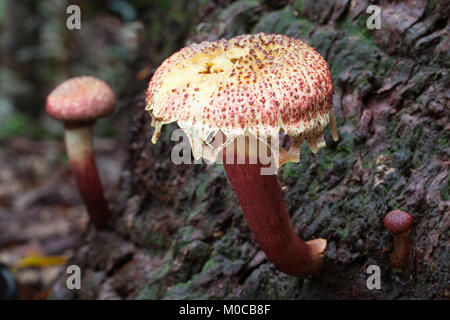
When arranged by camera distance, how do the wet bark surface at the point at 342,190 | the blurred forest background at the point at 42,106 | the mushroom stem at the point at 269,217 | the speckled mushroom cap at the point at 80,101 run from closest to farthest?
the mushroom stem at the point at 269,217 < the wet bark surface at the point at 342,190 < the speckled mushroom cap at the point at 80,101 < the blurred forest background at the point at 42,106

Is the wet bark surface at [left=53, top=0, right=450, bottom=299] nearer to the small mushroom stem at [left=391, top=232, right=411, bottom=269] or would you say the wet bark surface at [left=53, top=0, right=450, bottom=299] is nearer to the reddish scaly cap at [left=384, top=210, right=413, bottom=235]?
the small mushroom stem at [left=391, top=232, right=411, bottom=269]

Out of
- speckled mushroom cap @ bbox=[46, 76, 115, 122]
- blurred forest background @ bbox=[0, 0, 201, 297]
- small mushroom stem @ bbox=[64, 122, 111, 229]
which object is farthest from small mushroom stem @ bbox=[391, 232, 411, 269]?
blurred forest background @ bbox=[0, 0, 201, 297]

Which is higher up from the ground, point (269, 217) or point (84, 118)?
point (84, 118)
